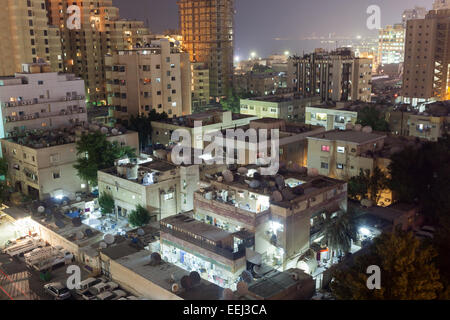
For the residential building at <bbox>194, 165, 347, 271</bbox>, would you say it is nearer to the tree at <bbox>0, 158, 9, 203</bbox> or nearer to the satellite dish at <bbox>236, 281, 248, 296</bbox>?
the satellite dish at <bbox>236, 281, 248, 296</bbox>

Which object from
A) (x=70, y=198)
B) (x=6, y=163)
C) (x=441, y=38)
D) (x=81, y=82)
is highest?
(x=441, y=38)

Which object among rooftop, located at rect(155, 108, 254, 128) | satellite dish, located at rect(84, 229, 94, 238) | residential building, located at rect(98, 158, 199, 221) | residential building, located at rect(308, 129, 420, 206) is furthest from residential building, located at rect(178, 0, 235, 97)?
satellite dish, located at rect(84, 229, 94, 238)

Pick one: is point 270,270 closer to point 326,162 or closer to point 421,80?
point 326,162

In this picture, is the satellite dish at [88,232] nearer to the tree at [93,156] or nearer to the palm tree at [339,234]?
the tree at [93,156]

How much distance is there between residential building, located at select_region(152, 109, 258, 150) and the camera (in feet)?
122

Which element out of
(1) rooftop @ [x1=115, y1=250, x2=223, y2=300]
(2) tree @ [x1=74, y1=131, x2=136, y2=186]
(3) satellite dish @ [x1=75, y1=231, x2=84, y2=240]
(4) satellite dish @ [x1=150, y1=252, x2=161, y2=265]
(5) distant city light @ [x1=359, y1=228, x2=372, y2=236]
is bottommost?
(3) satellite dish @ [x1=75, y1=231, x2=84, y2=240]

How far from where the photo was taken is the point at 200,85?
6675 cm

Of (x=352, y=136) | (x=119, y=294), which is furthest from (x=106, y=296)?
(x=352, y=136)

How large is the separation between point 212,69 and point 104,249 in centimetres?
5237

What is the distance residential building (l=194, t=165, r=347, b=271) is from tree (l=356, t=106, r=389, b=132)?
1721 cm

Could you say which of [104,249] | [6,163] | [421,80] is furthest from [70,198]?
[421,80]

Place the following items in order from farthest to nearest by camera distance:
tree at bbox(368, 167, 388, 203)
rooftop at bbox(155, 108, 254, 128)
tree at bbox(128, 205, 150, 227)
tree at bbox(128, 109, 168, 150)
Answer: tree at bbox(128, 109, 168, 150), rooftop at bbox(155, 108, 254, 128), tree at bbox(368, 167, 388, 203), tree at bbox(128, 205, 150, 227)
